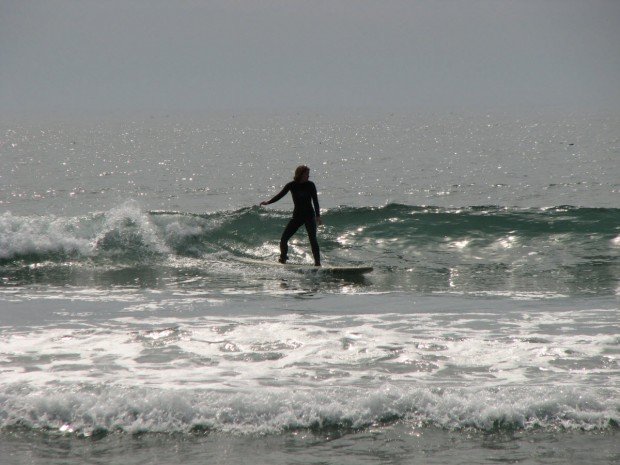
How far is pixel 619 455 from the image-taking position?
6.53 meters

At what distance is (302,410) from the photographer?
743 cm

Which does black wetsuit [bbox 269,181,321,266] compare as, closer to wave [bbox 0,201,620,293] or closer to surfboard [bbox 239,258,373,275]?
surfboard [bbox 239,258,373,275]

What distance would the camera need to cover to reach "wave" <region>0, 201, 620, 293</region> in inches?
703

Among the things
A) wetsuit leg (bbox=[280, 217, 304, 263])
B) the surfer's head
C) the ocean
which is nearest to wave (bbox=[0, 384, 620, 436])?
the ocean

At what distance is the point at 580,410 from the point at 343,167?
171ft

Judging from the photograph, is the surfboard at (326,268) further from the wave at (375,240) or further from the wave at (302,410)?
the wave at (302,410)

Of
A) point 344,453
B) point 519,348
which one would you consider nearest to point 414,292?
point 519,348

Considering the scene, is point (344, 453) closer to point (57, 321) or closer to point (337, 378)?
point (337, 378)

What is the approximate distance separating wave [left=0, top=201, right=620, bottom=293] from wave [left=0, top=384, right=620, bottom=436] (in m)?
8.17

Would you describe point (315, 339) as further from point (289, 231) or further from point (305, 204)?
point (289, 231)

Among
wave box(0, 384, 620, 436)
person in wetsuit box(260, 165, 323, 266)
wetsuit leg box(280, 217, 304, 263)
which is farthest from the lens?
wetsuit leg box(280, 217, 304, 263)

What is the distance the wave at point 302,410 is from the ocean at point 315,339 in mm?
18

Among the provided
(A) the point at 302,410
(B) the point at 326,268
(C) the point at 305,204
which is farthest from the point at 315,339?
(C) the point at 305,204

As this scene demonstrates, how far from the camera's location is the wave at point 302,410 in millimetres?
7223
